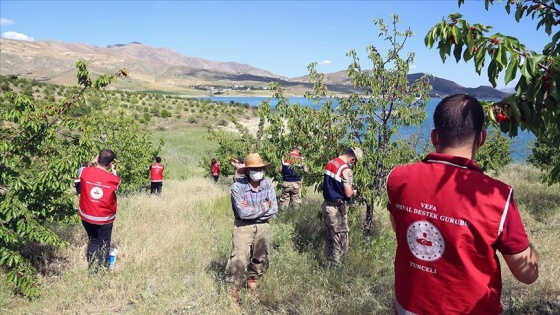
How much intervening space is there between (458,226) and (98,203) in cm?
498

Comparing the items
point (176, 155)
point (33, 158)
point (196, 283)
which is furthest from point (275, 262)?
point (176, 155)

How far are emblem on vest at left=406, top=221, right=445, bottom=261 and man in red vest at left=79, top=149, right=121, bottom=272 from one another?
15.3 ft

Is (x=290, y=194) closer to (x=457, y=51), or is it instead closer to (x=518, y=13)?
(x=518, y=13)

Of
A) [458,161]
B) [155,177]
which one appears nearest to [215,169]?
[155,177]

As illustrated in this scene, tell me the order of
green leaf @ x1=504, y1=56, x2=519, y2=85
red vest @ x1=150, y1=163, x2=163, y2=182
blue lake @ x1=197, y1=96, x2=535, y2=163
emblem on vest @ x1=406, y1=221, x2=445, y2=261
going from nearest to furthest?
emblem on vest @ x1=406, y1=221, x2=445, y2=261
green leaf @ x1=504, y1=56, x2=519, y2=85
blue lake @ x1=197, y1=96, x2=535, y2=163
red vest @ x1=150, y1=163, x2=163, y2=182

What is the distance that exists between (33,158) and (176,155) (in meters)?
20.6

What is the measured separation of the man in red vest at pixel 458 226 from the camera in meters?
2.04

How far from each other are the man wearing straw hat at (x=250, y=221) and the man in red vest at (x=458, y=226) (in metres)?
3.18

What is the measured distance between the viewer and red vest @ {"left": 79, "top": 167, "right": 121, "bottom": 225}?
5.75 m

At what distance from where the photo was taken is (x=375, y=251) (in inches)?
274

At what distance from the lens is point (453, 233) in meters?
2.10

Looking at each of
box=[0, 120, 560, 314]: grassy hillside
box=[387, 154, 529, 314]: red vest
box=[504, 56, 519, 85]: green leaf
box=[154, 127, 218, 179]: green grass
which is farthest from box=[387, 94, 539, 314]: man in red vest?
box=[154, 127, 218, 179]: green grass

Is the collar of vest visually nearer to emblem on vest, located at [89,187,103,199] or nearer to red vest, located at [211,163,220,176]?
emblem on vest, located at [89,187,103,199]

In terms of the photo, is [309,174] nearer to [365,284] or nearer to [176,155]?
[365,284]
